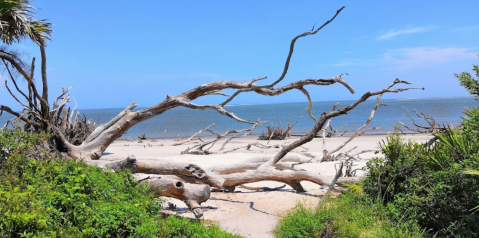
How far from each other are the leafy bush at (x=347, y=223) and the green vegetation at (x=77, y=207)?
1160 mm

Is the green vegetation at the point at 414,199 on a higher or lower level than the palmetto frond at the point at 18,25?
lower

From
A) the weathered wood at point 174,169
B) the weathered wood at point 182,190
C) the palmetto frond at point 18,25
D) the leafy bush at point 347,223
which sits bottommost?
the leafy bush at point 347,223

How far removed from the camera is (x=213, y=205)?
23.9 ft

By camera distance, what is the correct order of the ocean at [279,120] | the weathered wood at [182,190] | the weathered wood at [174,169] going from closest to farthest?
the weathered wood at [182,190]
the weathered wood at [174,169]
the ocean at [279,120]

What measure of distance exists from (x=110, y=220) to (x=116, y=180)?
1.31m

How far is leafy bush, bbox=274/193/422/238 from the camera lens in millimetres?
4852

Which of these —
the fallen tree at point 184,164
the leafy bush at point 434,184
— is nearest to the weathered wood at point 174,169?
the fallen tree at point 184,164

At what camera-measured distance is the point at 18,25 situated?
945 cm

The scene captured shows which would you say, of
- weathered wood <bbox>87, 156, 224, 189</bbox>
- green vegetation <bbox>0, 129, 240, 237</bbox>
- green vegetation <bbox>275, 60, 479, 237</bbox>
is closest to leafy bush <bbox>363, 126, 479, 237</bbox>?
green vegetation <bbox>275, 60, 479, 237</bbox>

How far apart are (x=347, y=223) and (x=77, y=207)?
336cm

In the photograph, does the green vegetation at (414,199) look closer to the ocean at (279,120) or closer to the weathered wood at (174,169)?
the ocean at (279,120)

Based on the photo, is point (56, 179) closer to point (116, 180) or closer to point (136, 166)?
point (116, 180)

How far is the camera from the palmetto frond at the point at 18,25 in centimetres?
919

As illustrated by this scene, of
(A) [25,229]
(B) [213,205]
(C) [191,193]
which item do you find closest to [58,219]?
Result: (A) [25,229]
